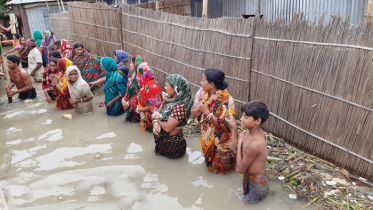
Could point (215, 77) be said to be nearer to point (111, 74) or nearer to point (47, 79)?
point (111, 74)

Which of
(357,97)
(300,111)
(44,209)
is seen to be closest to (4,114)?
(44,209)

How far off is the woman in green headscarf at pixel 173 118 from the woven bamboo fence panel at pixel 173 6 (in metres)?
6.52

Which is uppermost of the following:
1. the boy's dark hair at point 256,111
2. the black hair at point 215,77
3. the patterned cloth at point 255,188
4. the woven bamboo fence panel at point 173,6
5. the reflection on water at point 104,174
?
the woven bamboo fence panel at point 173,6

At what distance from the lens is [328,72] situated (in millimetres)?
3840

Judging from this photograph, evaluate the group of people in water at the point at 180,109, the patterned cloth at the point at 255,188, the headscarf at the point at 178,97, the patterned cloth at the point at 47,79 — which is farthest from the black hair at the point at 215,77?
the patterned cloth at the point at 47,79

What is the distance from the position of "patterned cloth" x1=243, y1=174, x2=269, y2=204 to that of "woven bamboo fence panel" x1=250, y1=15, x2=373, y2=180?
4.05 ft

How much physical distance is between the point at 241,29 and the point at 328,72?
177 cm

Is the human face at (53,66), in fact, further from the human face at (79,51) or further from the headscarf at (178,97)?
the headscarf at (178,97)

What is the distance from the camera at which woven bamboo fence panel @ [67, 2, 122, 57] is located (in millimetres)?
9297

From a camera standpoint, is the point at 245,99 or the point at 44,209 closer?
the point at 44,209

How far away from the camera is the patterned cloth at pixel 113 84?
618 cm

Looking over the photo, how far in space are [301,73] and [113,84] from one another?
145 inches

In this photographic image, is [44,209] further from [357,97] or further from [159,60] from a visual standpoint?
[159,60]

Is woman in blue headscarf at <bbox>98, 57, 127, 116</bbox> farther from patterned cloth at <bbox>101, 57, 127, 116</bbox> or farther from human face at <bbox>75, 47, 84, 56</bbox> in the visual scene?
human face at <bbox>75, 47, 84, 56</bbox>
